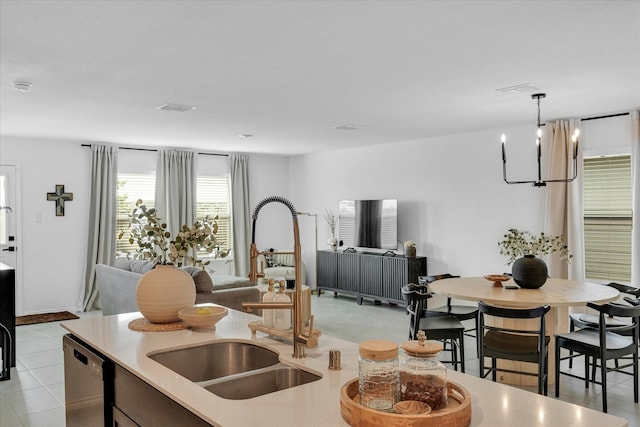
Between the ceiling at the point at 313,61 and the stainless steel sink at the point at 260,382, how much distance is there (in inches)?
70.9

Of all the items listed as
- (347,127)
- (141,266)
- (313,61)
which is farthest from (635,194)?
(141,266)

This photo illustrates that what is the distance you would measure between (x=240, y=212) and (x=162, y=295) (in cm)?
689

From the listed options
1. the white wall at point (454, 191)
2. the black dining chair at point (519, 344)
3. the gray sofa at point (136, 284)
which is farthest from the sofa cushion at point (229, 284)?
the white wall at point (454, 191)

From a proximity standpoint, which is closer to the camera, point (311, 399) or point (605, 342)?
point (311, 399)

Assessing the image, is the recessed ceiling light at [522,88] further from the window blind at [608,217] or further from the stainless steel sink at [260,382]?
the stainless steel sink at [260,382]

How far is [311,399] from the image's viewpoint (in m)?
1.56

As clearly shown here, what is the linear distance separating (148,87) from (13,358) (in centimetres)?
289

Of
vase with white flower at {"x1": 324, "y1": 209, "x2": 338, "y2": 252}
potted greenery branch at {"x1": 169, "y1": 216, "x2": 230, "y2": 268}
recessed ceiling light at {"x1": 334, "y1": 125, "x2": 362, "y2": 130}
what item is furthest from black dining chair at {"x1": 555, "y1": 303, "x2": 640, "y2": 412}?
→ vase with white flower at {"x1": 324, "y1": 209, "x2": 338, "y2": 252}

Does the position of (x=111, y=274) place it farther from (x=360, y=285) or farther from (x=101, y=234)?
(x=360, y=285)

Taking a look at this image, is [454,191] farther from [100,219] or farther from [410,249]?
[100,219]

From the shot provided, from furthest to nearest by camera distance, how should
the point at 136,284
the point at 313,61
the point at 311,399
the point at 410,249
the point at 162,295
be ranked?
the point at 410,249 → the point at 136,284 → the point at 313,61 → the point at 162,295 → the point at 311,399

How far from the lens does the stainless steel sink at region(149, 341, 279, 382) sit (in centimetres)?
221

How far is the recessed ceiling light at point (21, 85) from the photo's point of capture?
4.09 m

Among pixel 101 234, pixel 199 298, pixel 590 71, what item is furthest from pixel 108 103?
pixel 590 71
